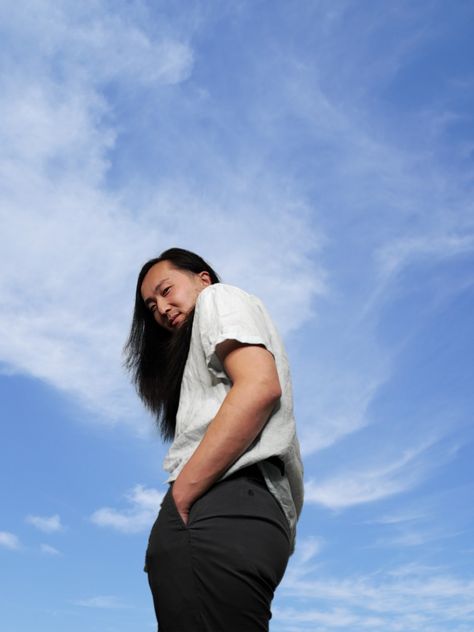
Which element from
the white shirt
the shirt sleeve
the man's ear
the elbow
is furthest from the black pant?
the man's ear

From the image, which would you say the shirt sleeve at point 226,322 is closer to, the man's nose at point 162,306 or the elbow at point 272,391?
the elbow at point 272,391

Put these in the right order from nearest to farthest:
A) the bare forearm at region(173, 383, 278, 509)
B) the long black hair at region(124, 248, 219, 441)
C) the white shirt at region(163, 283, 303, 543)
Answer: the bare forearm at region(173, 383, 278, 509), the white shirt at region(163, 283, 303, 543), the long black hair at region(124, 248, 219, 441)

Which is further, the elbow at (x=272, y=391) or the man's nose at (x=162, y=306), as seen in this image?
the man's nose at (x=162, y=306)

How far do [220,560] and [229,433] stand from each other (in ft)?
1.23

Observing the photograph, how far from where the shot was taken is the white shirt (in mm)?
2438

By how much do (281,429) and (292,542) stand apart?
1.65 feet

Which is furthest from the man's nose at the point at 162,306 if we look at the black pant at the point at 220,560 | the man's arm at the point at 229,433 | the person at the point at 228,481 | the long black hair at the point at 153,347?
the black pant at the point at 220,560

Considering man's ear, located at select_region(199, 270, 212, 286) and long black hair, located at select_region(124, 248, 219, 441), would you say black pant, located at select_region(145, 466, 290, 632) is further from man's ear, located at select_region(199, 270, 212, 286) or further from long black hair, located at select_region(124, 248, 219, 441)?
man's ear, located at select_region(199, 270, 212, 286)

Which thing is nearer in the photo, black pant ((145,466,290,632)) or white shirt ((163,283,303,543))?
black pant ((145,466,290,632))

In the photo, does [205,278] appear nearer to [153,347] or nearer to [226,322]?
[153,347]

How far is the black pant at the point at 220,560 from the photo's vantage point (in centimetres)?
217

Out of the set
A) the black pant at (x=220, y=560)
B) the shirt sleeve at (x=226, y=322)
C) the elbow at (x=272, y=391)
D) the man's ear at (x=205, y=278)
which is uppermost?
the man's ear at (x=205, y=278)

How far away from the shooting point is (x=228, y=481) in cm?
234

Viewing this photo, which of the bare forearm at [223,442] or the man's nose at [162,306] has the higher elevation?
the man's nose at [162,306]
